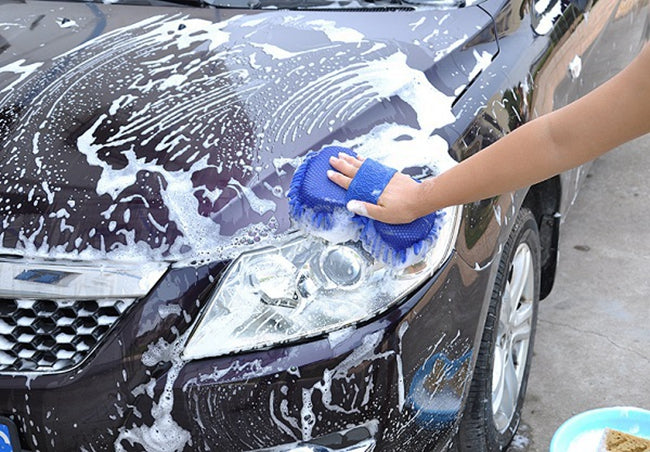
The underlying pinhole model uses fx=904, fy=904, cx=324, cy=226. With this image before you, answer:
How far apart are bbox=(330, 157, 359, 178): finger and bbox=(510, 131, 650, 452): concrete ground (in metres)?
1.31

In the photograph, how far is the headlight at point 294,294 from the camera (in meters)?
1.79

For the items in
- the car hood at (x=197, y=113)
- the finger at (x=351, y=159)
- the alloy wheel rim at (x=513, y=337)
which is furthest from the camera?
the alloy wheel rim at (x=513, y=337)

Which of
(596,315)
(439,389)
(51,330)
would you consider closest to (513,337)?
(439,389)

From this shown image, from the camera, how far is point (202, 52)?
7.77 feet

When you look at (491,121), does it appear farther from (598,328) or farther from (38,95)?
(598,328)

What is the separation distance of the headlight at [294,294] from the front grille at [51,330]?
0.63 feet

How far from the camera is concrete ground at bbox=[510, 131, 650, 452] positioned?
9.43 ft

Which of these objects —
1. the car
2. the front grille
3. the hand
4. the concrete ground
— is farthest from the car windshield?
the concrete ground

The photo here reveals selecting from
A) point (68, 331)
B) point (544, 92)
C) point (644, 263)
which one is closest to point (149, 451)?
point (68, 331)

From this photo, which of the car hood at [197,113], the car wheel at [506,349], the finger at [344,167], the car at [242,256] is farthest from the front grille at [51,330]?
the car wheel at [506,349]

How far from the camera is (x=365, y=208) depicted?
1.67 metres

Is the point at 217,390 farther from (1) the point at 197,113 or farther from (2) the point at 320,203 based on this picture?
(1) the point at 197,113

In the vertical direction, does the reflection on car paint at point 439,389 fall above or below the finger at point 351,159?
below

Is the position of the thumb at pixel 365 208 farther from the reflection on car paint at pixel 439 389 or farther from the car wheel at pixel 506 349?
the car wheel at pixel 506 349
